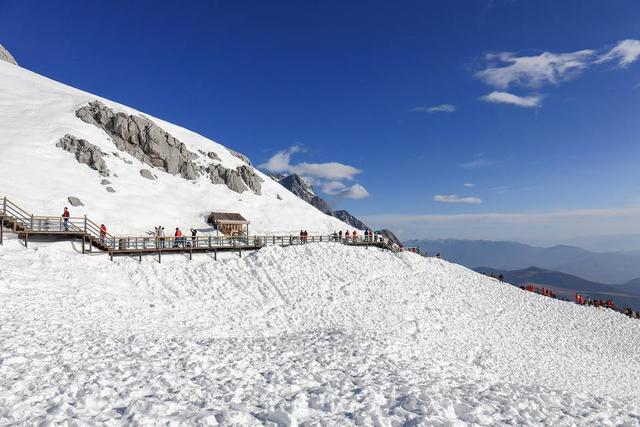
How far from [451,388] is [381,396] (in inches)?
92.0

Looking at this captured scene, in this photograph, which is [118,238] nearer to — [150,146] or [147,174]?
[147,174]

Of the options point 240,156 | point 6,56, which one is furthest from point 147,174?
point 6,56

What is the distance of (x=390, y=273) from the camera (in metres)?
37.9

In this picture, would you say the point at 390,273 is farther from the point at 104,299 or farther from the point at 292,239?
the point at 104,299

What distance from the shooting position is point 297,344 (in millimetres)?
16156

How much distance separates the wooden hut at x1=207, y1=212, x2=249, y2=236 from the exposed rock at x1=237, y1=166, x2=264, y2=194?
1756 centimetres

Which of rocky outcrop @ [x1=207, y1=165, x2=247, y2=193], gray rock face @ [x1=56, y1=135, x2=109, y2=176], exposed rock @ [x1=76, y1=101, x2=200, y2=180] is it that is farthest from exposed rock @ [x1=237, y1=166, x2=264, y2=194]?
gray rock face @ [x1=56, y1=135, x2=109, y2=176]

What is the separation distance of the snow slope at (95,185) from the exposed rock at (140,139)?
1.57 metres

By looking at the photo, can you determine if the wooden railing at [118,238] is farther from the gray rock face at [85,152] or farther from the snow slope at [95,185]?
the gray rock face at [85,152]

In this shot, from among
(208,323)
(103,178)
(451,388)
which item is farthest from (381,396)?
(103,178)

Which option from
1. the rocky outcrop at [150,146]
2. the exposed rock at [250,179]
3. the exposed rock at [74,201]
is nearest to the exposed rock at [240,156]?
the exposed rock at [250,179]

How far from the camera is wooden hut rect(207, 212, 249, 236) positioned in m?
48.1

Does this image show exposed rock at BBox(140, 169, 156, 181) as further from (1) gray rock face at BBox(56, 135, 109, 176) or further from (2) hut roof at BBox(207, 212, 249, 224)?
(2) hut roof at BBox(207, 212, 249, 224)

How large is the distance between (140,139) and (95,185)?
16.3 m
